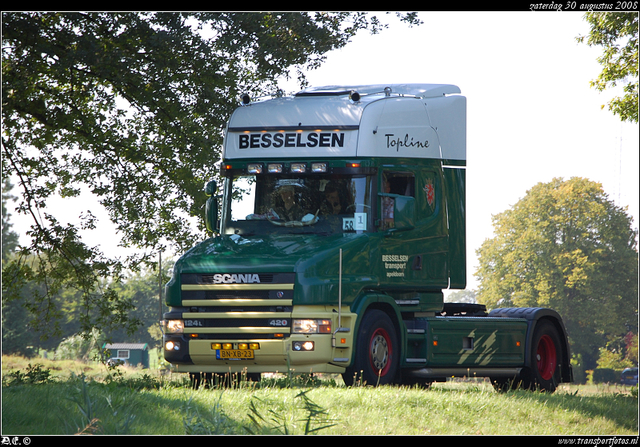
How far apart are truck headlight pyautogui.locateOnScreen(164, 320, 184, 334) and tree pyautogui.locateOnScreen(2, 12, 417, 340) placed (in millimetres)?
5846

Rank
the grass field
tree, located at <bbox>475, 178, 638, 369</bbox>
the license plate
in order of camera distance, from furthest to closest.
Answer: tree, located at <bbox>475, 178, 638, 369</bbox> → the license plate → the grass field

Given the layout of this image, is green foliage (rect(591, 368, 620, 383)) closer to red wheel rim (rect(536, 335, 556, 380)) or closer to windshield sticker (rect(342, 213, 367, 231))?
red wheel rim (rect(536, 335, 556, 380))

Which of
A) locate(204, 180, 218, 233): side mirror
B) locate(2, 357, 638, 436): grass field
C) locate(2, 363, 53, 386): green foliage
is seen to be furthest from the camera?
locate(2, 363, 53, 386): green foliage

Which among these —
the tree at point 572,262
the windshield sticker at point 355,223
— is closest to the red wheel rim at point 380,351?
the windshield sticker at point 355,223

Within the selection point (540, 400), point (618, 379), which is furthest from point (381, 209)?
point (618, 379)

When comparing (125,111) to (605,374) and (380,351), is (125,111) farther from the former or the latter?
(605,374)

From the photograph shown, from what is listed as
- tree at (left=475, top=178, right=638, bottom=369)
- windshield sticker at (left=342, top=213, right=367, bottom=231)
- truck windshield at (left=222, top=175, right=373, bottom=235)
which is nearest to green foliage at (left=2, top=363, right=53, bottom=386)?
truck windshield at (left=222, top=175, right=373, bottom=235)

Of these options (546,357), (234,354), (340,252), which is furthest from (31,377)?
(546,357)

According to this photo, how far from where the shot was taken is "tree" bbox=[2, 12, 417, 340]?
15.2 m

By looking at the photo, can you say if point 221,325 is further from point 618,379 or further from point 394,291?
point 618,379

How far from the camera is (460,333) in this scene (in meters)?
12.7

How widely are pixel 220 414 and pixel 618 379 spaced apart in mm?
48761
